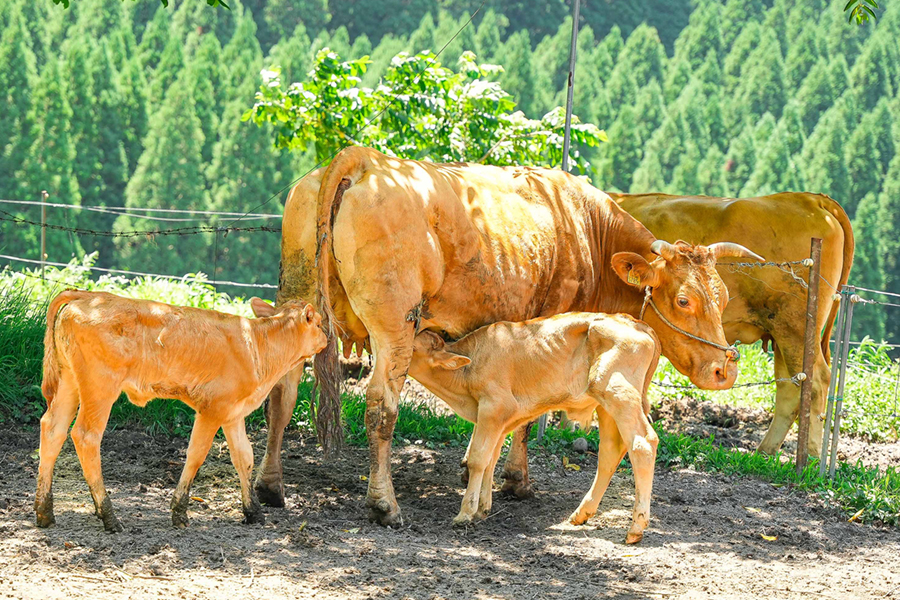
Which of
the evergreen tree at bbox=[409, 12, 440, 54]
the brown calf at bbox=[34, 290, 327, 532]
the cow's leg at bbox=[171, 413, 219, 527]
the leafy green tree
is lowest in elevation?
the cow's leg at bbox=[171, 413, 219, 527]

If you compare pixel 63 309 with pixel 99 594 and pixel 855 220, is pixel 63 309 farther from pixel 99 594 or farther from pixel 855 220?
pixel 855 220

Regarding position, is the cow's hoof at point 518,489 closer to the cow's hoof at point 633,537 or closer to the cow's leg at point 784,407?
the cow's hoof at point 633,537

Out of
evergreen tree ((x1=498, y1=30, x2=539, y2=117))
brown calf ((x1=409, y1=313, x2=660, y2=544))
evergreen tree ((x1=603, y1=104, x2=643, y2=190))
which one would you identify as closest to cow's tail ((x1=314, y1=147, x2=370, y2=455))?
brown calf ((x1=409, y1=313, x2=660, y2=544))

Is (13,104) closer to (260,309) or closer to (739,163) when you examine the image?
(739,163)

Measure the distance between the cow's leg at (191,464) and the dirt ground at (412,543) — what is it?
0.36 feet

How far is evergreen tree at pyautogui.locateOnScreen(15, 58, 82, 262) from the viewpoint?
2792 centimetres

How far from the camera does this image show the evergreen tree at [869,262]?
97.2 ft

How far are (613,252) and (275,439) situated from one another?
9.95 ft

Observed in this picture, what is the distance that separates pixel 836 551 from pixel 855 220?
2660cm

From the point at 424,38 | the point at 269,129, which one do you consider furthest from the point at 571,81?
the point at 424,38

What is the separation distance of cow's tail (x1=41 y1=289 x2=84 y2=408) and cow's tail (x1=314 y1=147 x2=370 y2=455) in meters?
1.45

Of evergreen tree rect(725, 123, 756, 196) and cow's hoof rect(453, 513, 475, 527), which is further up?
evergreen tree rect(725, 123, 756, 196)

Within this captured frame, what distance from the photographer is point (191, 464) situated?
5906 mm

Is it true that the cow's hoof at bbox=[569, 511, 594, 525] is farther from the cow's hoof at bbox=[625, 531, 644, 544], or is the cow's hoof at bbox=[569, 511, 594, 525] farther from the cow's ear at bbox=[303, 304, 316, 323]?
the cow's ear at bbox=[303, 304, 316, 323]
